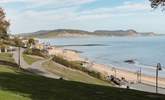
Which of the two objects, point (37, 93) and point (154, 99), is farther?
point (154, 99)

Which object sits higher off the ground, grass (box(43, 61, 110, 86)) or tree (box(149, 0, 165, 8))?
tree (box(149, 0, 165, 8))

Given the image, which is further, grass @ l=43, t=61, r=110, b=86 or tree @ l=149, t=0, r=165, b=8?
grass @ l=43, t=61, r=110, b=86

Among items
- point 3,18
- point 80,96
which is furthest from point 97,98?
point 3,18

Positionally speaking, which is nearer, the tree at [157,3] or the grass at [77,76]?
the tree at [157,3]

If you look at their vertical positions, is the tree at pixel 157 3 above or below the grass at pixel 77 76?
above

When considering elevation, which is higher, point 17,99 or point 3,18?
point 3,18

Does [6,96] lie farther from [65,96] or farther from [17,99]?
[65,96]

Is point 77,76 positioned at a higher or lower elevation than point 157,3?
lower

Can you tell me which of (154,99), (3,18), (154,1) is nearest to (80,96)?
(154,99)

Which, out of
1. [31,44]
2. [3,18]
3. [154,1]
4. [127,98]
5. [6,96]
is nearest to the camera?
[6,96]

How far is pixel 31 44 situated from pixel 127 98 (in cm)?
13468

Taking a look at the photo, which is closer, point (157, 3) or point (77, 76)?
point (157, 3)

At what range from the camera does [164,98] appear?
27047 mm

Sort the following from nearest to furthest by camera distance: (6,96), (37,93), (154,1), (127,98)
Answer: (6,96) < (37,93) < (127,98) < (154,1)
